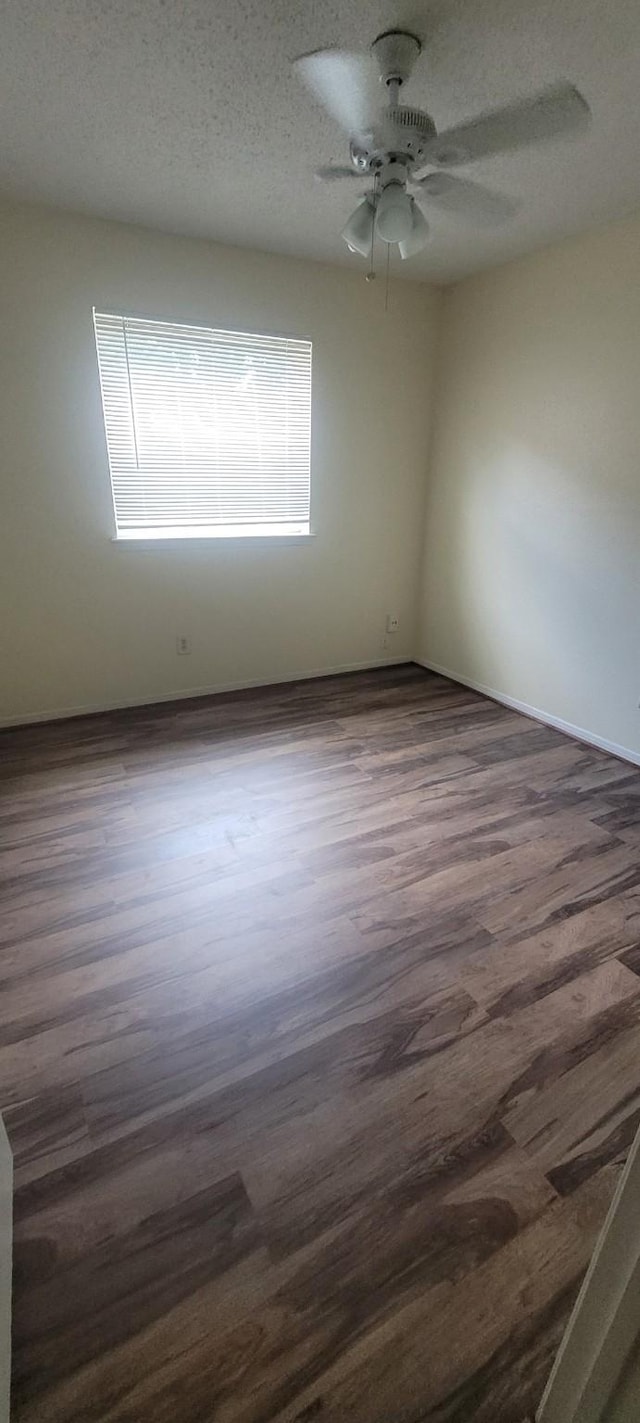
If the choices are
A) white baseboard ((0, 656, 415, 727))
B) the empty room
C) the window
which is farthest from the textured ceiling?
white baseboard ((0, 656, 415, 727))

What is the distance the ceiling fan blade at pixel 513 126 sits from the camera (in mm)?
1527

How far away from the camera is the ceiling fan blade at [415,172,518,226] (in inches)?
80.3

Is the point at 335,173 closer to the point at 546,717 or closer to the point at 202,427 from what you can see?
the point at 202,427

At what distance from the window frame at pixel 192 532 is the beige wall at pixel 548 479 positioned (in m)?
1.01

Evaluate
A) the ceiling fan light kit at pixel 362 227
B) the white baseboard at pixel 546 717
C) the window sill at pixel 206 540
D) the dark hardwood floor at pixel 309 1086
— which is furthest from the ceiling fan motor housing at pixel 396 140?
the white baseboard at pixel 546 717

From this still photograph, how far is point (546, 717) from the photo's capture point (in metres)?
3.59

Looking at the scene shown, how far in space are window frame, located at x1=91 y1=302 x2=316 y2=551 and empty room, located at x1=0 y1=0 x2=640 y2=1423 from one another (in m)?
0.02

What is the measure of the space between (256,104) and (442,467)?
2.46 m

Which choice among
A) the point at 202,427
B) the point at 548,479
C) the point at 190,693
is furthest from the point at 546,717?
the point at 202,427

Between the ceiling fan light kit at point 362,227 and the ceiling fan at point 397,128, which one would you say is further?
the ceiling fan light kit at point 362,227

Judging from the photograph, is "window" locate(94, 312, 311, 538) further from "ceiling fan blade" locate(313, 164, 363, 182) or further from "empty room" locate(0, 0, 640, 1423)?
"ceiling fan blade" locate(313, 164, 363, 182)

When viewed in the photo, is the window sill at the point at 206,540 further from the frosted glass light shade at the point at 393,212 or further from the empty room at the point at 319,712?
the frosted glass light shade at the point at 393,212

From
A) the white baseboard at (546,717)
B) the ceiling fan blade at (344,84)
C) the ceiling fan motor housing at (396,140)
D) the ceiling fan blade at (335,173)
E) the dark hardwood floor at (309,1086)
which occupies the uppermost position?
the ceiling fan blade at (344,84)

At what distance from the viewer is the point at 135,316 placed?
3.02 m
